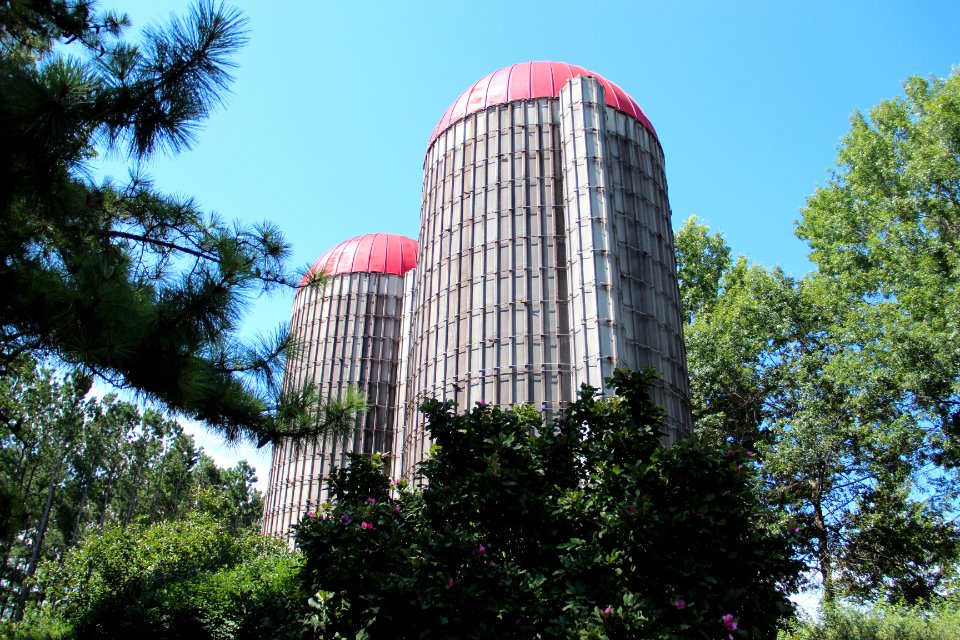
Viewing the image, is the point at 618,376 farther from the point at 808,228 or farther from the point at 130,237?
the point at 808,228

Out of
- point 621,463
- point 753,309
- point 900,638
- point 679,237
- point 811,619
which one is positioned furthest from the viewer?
point 679,237

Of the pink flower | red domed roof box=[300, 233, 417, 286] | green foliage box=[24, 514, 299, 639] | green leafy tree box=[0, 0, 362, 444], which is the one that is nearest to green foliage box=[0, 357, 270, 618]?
green foliage box=[24, 514, 299, 639]

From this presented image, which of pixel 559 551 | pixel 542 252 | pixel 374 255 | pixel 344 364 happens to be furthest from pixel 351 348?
pixel 559 551

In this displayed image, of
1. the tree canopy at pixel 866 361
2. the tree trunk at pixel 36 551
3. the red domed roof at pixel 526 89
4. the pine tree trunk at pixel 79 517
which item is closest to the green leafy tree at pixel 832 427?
the tree canopy at pixel 866 361

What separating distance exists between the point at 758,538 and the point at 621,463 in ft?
6.39

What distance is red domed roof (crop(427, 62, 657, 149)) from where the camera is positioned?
2425 centimetres

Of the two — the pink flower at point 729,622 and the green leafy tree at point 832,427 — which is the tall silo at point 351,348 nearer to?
the green leafy tree at point 832,427

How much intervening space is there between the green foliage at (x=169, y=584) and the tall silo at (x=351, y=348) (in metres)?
3.62

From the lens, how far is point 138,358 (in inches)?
260

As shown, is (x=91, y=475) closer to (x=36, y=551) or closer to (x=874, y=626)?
(x=36, y=551)

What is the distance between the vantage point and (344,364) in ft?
107

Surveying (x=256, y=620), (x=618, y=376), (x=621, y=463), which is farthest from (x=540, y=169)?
(x=256, y=620)

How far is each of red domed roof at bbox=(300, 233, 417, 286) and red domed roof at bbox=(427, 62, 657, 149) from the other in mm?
10049

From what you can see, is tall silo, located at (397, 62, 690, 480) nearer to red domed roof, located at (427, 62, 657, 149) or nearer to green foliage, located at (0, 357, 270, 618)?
red domed roof, located at (427, 62, 657, 149)
